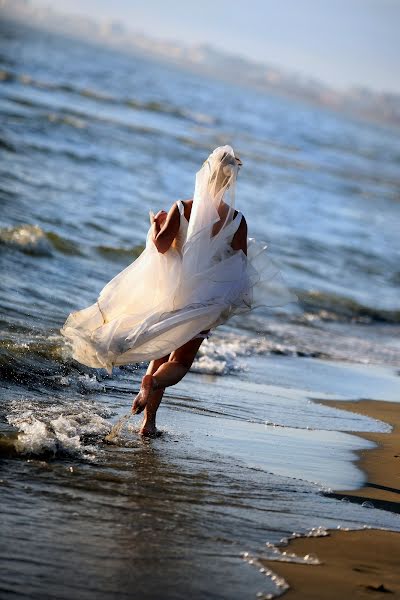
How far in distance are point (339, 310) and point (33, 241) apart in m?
4.61

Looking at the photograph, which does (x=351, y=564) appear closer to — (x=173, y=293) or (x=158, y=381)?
(x=158, y=381)

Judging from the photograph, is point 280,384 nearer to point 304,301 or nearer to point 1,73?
point 304,301

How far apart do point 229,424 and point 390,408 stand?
2.17 m

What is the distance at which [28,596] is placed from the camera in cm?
378

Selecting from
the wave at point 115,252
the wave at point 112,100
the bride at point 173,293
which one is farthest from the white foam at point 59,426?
the wave at point 112,100

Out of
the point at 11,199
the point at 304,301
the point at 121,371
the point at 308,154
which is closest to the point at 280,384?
the point at 121,371

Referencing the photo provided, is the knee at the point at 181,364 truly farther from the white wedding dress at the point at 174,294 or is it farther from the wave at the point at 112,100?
the wave at the point at 112,100

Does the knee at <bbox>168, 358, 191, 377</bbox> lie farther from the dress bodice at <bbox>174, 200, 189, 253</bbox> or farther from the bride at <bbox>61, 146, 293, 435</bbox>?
the dress bodice at <bbox>174, 200, 189, 253</bbox>

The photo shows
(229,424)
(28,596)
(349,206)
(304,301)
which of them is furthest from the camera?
Result: (349,206)

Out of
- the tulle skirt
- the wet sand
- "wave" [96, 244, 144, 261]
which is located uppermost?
the tulle skirt

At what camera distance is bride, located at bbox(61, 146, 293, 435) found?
615 cm

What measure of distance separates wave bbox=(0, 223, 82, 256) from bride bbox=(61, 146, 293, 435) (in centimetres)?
605

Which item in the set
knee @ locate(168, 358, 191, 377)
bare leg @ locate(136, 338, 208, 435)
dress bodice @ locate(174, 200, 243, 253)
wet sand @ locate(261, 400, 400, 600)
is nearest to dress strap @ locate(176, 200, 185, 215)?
dress bodice @ locate(174, 200, 243, 253)

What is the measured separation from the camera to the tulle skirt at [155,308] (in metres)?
6.12
